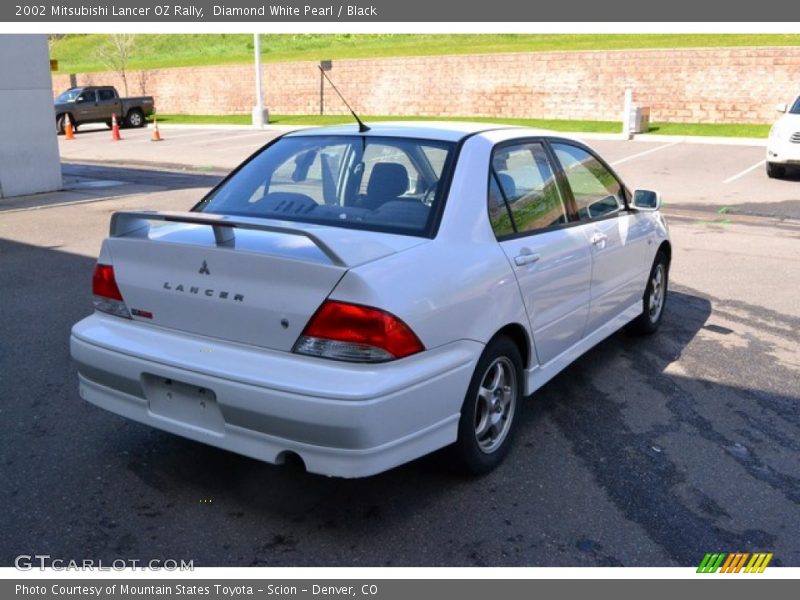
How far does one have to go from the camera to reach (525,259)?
13.0ft

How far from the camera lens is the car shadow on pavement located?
10.7 feet

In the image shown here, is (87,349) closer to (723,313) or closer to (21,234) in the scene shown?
(723,313)

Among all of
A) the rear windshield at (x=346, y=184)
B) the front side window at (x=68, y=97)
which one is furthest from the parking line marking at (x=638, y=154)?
the front side window at (x=68, y=97)

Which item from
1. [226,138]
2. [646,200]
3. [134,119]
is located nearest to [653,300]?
[646,200]

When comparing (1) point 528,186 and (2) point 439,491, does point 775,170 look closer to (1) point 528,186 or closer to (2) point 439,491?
(1) point 528,186

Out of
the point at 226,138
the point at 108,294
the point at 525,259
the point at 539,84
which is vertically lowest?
the point at 226,138

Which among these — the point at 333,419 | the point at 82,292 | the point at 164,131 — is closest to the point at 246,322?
the point at 333,419

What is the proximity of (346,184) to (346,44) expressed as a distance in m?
47.4

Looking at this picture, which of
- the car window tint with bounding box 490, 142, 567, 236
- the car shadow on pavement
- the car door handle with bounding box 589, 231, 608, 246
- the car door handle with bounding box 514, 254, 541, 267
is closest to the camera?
the car shadow on pavement

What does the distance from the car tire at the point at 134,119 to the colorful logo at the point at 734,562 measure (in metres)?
35.9

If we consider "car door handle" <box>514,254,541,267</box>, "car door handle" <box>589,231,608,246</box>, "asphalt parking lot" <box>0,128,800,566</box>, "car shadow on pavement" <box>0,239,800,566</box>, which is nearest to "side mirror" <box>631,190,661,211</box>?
"car door handle" <box>589,231,608,246</box>

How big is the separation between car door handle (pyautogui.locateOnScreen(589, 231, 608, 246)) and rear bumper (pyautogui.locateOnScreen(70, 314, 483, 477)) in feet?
5.05

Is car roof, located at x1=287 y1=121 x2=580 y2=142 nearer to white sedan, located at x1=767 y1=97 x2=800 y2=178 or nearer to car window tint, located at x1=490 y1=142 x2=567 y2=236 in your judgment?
car window tint, located at x1=490 y1=142 x2=567 y2=236

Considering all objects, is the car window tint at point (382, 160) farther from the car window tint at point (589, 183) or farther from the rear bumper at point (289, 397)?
the car window tint at point (589, 183)
